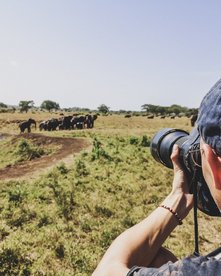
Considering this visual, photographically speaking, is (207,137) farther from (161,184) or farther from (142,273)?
(161,184)

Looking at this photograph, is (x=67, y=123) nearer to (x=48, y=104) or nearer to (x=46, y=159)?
(x=46, y=159)

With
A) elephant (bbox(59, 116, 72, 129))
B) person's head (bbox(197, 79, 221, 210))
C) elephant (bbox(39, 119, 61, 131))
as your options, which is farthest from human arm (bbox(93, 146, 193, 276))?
elephant (bbox(39, 119, 61, 131))

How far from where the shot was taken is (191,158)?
1.44 m

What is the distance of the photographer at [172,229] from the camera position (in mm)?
973

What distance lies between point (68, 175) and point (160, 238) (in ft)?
32.6

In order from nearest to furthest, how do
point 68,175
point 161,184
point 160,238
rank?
point 160,238 → point 161,184 → point 68,175

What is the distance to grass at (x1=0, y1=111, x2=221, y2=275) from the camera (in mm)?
5703

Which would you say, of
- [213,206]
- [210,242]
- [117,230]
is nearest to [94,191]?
[117,230]

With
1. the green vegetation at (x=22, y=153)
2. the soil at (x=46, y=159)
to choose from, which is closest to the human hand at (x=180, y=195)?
the soil at (x=46, y=159)

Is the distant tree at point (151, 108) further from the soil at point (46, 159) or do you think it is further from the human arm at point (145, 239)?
the human arm at point (145, 239)

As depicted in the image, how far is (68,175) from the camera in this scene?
1123 cm

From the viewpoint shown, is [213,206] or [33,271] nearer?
[213,206]

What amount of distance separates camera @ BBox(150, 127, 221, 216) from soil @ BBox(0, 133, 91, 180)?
1020cm

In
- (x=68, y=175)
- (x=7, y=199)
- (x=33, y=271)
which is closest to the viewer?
(x=33, y=271)
